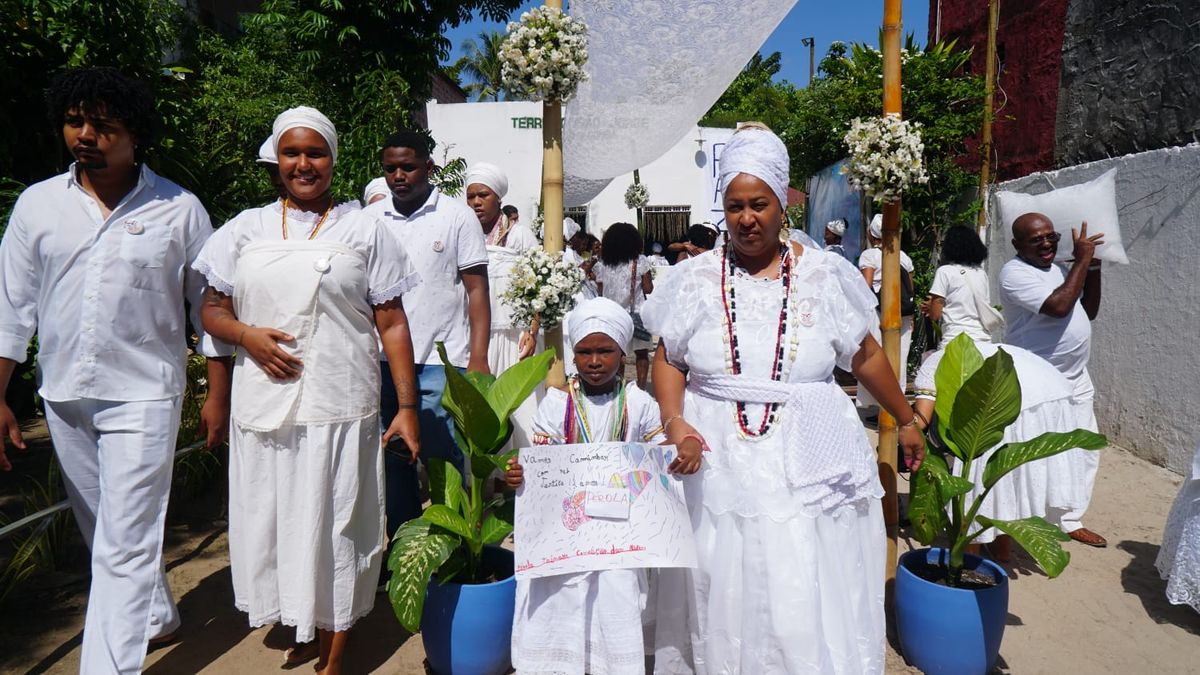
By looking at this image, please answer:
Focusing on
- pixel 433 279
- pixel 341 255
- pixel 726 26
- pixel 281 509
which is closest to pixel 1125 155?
pixel 726 26

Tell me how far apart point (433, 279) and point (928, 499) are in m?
2.44

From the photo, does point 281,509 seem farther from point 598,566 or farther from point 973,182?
point 973,182

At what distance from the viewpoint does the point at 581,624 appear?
2.68m

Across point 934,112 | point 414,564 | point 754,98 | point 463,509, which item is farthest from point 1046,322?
point 754,98

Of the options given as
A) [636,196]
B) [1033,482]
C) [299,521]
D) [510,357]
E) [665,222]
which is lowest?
[1033,482]

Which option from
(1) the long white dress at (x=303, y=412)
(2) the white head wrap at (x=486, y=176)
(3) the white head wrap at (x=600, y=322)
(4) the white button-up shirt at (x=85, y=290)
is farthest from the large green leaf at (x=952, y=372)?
(4) the white button-up shirt at (x=85, y=290)

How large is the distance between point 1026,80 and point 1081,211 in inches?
182

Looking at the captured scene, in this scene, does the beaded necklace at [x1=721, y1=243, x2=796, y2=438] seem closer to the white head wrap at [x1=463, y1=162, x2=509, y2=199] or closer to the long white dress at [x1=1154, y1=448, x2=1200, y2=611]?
the long white dress at [x1=1154, y1=448, x2=1200, y2=611]

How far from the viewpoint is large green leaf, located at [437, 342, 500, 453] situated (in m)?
2.88

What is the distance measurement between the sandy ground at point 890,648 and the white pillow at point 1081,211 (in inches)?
69.7

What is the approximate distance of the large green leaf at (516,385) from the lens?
3.12 meters

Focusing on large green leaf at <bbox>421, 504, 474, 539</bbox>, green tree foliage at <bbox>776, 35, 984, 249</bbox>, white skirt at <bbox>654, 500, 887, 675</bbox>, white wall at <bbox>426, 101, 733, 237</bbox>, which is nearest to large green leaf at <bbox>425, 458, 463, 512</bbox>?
large green leaf at <bbox>421, 504, 474, 539</bbox>

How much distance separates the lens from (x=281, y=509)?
109 inches

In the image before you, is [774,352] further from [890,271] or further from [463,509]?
[463,509]
